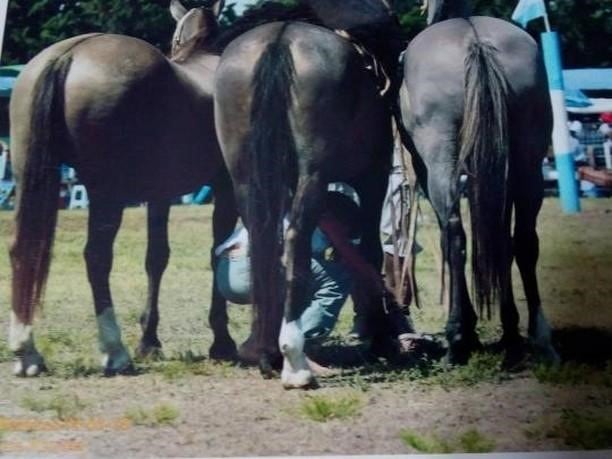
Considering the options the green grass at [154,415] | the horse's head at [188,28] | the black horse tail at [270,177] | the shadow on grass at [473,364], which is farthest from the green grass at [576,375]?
the horse's head at [188,28]

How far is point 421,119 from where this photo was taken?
475 cm

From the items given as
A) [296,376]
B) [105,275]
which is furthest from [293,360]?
[105,275]

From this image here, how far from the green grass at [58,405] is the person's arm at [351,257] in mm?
1005

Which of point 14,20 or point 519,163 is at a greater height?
point 14,20

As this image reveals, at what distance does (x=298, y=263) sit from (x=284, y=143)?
0.41 meters

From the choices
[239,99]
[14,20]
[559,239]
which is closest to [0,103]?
[14,20]

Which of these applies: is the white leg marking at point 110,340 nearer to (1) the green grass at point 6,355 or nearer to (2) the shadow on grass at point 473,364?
(1) the green grass at point 6,355

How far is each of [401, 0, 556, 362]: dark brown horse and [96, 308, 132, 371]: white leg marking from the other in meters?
1.12

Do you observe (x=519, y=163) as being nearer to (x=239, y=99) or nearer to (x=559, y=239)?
(x=559, y=239)

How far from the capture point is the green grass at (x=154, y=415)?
456 cm

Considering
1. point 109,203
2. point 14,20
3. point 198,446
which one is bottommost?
point 198,446

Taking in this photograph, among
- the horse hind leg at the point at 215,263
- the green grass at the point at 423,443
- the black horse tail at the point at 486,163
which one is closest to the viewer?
the green grass at the point at 423,443

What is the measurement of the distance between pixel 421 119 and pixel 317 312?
2.45 feet

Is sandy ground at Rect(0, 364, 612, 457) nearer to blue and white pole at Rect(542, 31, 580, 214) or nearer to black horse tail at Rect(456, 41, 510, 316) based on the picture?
black horse tail at Rect(456, 41, 510, 316)
